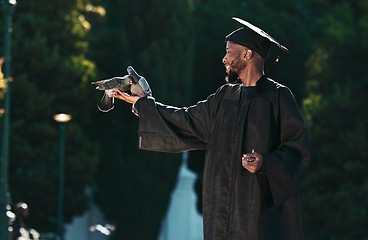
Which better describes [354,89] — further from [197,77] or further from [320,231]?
[197,77]

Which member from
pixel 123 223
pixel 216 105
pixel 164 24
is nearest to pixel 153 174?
pixel 123 223

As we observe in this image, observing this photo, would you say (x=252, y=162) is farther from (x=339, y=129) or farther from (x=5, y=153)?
(x=339, y=129)

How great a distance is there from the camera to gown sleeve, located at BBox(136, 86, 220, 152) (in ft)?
25.8

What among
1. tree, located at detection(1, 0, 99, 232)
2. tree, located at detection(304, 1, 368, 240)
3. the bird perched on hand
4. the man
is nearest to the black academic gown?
the man

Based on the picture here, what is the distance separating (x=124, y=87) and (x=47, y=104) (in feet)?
87.4

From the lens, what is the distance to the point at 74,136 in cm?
3525

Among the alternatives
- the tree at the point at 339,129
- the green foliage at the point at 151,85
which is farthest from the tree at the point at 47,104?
the tree at the point at 339,129

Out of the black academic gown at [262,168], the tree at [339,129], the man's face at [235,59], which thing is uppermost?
the man's face at [235,59]

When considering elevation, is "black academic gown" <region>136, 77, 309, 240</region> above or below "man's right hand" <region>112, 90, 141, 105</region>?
below

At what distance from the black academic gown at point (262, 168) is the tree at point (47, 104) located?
2611 cm

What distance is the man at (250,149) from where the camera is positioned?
A: 7.48 m

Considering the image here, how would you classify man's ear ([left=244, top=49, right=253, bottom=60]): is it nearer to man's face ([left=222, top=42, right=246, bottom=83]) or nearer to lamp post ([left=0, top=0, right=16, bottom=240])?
man's face ([left=222, top=42, right=246, bottom=83])

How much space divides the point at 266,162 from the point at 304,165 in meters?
0.27

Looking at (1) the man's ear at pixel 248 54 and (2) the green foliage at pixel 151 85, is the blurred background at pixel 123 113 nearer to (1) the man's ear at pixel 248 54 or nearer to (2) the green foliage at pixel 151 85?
(2) the green foliage at pixel 151 85
